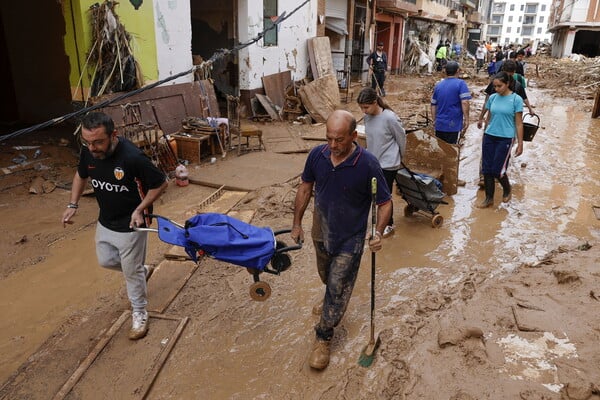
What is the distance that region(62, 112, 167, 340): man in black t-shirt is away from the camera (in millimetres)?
3320

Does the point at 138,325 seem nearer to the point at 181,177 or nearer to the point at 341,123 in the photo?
the point at 341,123

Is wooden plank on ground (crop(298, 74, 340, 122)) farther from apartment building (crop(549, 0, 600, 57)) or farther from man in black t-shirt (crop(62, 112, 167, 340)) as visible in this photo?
apartment building (crop(549, 0, 600, 57))

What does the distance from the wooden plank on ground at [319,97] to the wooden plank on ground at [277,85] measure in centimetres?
105

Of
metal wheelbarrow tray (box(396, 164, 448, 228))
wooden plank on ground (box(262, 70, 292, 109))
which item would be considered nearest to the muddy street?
metal wheelbarrow tray (box(396, 164, 448, 228))

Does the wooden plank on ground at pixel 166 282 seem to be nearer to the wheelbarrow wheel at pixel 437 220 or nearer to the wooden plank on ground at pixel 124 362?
the wooden plank on ground at pixel 124 362

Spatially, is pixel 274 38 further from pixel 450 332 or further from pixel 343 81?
pixel 450 332

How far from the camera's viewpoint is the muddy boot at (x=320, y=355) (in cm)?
339

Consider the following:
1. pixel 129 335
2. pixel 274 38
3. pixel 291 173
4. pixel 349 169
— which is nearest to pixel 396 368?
pixel 349 169

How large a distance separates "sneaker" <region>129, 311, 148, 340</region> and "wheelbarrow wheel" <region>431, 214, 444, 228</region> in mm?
3669

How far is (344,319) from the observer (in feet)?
13.1

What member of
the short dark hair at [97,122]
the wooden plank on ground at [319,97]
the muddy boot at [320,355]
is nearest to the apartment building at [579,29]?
the wooden plank on ground at [319,97]

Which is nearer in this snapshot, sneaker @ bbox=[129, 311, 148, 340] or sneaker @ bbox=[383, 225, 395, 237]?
sneaker @ bbox=[129, 311, 148, 340]

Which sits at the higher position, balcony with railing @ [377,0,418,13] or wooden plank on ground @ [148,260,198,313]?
balcony with railing @ [377,0,418,13]

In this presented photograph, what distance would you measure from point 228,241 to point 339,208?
0.83m
